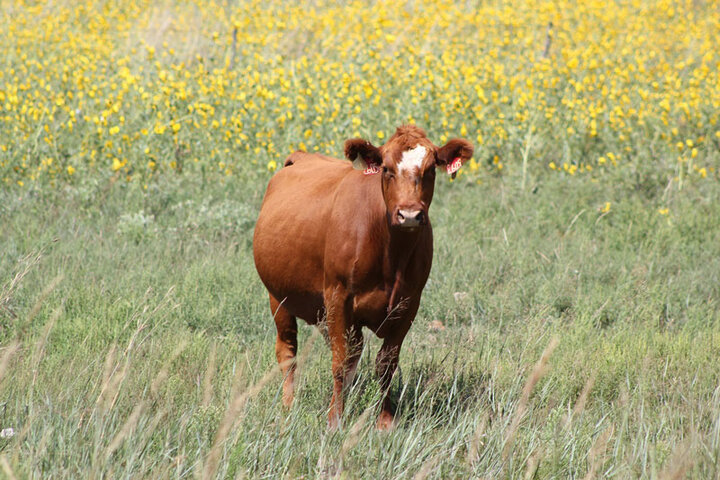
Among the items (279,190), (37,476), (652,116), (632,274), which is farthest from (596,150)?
(37,476)

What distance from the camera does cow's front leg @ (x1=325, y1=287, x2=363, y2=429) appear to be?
14.1 ft

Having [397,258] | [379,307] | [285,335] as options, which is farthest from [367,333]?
[397,258]

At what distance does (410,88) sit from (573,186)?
2.36 meters

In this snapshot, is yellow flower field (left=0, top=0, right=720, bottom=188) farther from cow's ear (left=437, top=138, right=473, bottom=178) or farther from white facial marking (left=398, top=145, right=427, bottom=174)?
white facial marking (left=398, top=145, right=427, bottom=174)

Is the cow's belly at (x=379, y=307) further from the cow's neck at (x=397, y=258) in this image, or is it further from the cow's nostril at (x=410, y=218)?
the cow's nostril at (x=410, y=218)

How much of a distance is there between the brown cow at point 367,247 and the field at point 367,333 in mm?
232

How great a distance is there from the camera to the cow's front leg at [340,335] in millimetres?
4297

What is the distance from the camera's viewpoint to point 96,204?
800cm

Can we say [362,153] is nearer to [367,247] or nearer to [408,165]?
[408,165]

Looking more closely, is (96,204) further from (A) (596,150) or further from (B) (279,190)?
(A) (596,150)

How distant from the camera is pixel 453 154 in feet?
13.8

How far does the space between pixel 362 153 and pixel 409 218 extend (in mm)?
571

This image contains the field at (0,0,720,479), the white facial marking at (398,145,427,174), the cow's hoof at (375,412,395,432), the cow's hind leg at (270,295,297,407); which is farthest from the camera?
the cow's hind leg at (270,295,297,407)

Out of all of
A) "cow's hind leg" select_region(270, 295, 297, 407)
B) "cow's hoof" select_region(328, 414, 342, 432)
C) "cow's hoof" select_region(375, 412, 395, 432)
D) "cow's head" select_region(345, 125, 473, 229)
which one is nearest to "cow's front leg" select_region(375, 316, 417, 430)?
"cow's hoof" select_region(375, 412, 395, 432)
